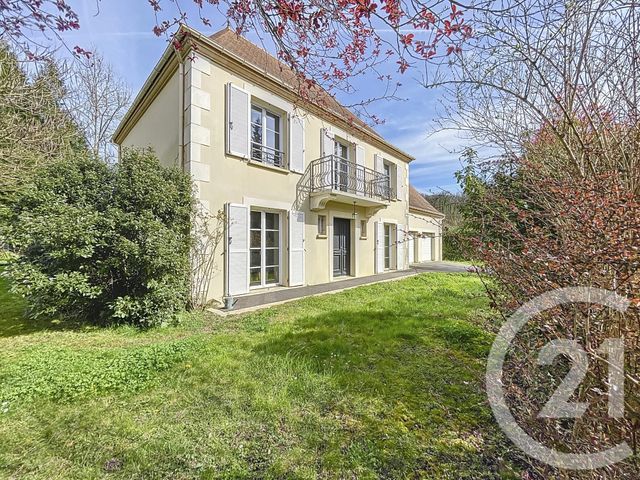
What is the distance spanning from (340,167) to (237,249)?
4.98 metres

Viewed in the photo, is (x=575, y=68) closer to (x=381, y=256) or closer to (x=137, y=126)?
(x=381, y=256)

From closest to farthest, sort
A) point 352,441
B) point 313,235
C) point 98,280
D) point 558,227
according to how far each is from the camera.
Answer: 1. point 558,227
2. point 352,441
3. point 98,280
4. point 313,235

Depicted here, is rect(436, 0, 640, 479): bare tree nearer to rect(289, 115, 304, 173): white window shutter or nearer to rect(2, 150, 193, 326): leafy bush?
rect(2, 150, 193, 326): leafy bush

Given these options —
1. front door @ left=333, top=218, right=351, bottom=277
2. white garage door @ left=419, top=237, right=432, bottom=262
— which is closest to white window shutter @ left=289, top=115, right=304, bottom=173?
front door @ left=333, top=218, right=351, bottom=277

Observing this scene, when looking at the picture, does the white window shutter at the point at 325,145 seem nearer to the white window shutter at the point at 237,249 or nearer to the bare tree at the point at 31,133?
the white window shutter at the point at 237,249

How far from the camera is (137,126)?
946cm

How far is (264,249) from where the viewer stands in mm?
7512

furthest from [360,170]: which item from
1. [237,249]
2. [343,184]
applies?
[237,249]

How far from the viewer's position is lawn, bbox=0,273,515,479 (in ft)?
6.07

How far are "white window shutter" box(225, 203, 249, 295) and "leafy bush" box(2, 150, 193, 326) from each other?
1.26m

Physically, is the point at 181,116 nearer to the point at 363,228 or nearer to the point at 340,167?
the point at 340,167

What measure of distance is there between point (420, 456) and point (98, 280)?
5.23 m

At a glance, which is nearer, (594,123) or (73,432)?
(73,432)

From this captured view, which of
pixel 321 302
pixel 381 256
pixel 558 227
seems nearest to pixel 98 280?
pixel 321 302
